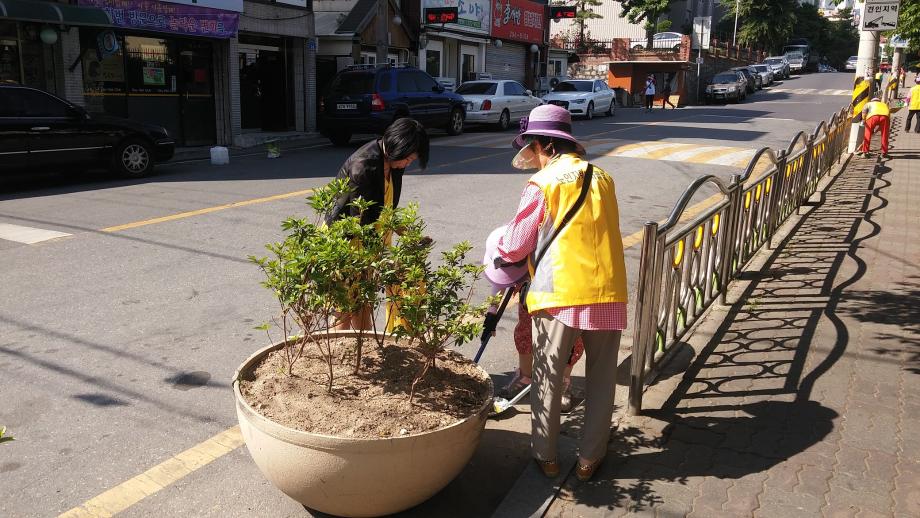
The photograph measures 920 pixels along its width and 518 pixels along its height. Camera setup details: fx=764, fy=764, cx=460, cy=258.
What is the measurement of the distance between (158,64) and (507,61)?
19488 millimetres

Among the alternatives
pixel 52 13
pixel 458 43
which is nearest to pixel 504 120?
pixel 458 43

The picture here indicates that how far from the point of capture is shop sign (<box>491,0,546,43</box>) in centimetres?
3172

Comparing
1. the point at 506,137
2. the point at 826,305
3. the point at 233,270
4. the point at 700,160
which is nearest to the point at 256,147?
the point at 506,137

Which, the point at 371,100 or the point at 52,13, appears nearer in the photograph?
the point at 52,13

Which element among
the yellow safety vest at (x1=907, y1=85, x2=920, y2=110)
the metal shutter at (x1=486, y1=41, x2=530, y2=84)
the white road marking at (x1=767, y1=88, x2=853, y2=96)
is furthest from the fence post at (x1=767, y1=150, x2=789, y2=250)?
the white road marking at (x1=767, y1=88, x2=853, y2=96)

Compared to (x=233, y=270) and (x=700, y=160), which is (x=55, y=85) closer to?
(x=233, y=270)

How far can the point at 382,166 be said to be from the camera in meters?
4.34

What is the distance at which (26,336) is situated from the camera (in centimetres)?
522

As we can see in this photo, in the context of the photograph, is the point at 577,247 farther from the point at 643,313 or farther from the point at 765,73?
the point at 765,73

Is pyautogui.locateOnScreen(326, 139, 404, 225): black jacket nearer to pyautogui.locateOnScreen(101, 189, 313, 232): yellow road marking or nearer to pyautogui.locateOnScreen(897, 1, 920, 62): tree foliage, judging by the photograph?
pyautogui.locateOnScreen(101, 189, 313, 232): yellow road marking

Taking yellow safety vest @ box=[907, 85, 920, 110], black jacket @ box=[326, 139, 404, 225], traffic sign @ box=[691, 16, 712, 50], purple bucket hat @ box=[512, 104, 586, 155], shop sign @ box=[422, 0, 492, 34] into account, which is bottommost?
black jacket @ box=[326, 139, 404, 225]

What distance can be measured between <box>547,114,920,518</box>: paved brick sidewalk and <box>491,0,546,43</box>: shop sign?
26464mm

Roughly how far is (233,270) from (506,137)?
13.8 metres

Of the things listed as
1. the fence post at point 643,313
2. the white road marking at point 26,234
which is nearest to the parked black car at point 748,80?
the white road marking at point 26,234
